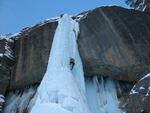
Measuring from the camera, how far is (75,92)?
38.5 feet

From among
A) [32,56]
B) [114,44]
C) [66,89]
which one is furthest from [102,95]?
[66,89]

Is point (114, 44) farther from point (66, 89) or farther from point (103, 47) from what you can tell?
point (66, 89)

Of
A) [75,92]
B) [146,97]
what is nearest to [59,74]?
[75,92]

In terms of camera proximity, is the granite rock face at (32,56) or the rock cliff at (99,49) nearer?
the rock cliff at (99,49)

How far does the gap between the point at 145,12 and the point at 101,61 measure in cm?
313

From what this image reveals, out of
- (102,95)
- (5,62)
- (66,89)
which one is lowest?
(102,95)

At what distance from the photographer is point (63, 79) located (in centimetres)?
1200

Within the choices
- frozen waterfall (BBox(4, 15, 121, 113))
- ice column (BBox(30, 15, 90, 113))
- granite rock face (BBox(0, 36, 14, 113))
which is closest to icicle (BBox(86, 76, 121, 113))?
frozen waterfall (BBox(4, 15, 121, 113))

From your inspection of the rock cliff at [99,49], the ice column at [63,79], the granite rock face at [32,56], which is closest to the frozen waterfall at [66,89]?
the ice column at [63,79]

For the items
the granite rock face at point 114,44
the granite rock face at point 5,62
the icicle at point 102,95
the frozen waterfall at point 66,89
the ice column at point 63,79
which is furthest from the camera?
the granite rock face at point 5,62

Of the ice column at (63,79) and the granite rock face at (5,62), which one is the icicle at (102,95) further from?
the granite rock face at (5,62)

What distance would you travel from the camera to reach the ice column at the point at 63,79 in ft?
36.0

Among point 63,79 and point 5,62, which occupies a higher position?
point 5,62

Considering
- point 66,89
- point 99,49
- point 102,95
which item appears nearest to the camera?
point 66,89
